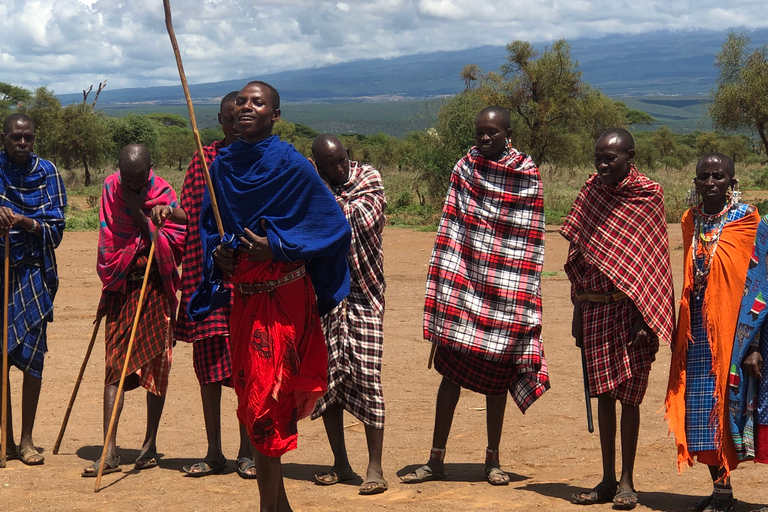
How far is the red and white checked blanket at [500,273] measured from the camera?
530 centimetres

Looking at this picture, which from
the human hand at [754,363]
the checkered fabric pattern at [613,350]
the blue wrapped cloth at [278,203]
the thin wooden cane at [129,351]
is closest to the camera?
the blue wrapped cloth at [278,203]

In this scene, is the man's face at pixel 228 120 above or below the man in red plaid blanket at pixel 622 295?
above

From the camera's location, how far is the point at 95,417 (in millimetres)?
6855

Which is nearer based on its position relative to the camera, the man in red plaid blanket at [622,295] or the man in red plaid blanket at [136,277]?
the man in red plaid blanket at [622,295]

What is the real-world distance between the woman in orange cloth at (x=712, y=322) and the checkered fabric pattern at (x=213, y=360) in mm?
2574

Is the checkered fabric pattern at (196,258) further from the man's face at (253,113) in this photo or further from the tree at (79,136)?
the tree at (79,136)

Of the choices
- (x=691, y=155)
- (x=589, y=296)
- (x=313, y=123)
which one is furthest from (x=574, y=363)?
(x=313, y=123)

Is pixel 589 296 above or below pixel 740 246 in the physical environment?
below

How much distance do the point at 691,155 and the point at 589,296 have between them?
49094mm

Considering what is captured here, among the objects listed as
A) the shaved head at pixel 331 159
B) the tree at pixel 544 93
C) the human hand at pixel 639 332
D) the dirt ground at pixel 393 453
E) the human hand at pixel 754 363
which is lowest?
the dirt ground at pixel 393 453

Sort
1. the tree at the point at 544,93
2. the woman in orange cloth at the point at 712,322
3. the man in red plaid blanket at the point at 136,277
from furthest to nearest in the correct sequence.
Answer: the tree at the point at 544,93
the man in red plaid blanket at the point at 136,277
the woman in orange cloth at the point at 712,322

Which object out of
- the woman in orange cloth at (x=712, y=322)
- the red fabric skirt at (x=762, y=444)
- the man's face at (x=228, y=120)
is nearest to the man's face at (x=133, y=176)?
the man's face at (x=228, y=120)

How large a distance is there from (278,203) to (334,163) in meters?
1.32

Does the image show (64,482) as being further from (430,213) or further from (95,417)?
(430,213)
